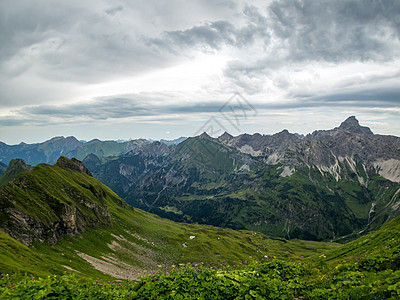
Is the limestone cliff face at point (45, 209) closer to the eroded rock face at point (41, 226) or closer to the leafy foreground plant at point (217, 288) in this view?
the eroded rock face at point (41, 226)

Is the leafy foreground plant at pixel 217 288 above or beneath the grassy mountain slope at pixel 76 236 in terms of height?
above

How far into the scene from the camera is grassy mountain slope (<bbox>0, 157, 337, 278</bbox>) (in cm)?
8525

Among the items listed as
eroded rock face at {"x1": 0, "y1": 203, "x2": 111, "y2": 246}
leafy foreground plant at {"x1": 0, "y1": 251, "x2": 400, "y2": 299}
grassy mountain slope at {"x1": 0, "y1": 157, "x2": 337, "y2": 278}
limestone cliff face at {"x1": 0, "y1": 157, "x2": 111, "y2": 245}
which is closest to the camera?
leafy foreground plant at {"x1": 0, "y1": 251, "x2": 400, "y2": 299}

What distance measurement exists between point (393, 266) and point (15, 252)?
87.0 metres

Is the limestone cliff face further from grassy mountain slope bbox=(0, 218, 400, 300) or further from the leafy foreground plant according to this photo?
grassy mountain slope bbox=(0, 218, 400, 300)

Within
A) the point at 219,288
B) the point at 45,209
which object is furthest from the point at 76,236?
the point at 219,288

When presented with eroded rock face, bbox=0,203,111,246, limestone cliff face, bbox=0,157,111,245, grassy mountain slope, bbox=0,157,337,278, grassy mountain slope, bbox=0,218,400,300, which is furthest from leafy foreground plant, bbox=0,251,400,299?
limestone cliff face, bbox=0,157,111,245

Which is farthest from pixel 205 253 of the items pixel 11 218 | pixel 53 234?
pixel 11 218

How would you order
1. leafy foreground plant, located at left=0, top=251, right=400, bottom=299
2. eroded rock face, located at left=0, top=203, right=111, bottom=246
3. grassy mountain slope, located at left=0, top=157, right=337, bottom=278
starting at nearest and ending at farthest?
leafy foreground plant, located at left=0, top=251, right=400, bottom=299 → grassy mountain slope, located at left=0, top=157, right=337, bottom=278 → eroded rock face, located at left=0, top=203, right=111, bottom=246

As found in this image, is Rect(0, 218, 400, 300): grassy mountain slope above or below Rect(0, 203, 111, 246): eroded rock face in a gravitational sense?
Answer: above

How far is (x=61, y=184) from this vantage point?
144m

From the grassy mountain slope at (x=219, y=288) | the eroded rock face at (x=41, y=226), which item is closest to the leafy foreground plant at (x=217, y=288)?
the grassy mountain slope at (x=219, y=288)

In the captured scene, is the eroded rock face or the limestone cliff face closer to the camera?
the eroded rock face

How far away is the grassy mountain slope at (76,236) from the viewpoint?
85.2 metres
